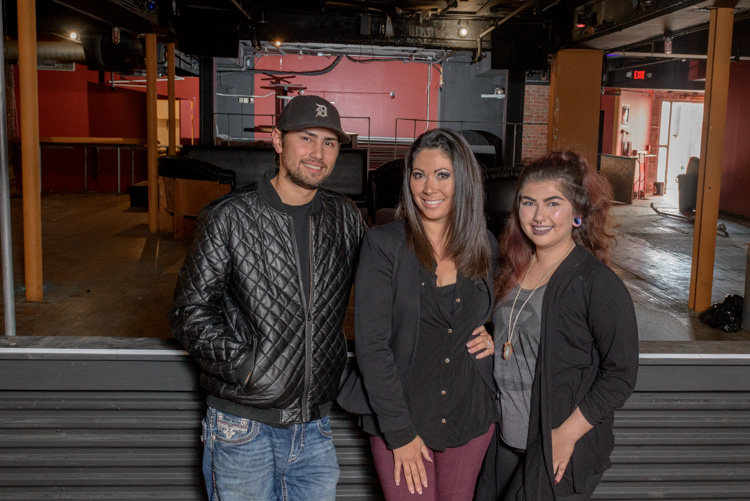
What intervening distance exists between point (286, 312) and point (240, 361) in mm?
176

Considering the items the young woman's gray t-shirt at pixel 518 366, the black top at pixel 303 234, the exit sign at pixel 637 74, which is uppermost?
the exit sign at pixel 637 74

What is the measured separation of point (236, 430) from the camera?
1659 millimetres

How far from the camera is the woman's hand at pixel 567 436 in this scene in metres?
1.61

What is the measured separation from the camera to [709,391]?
7.41 ft

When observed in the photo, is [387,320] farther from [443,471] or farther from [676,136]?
[676,136]

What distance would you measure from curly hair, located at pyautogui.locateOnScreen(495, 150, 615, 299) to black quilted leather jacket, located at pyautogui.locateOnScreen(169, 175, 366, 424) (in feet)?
1.56

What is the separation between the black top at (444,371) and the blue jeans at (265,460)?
289mm

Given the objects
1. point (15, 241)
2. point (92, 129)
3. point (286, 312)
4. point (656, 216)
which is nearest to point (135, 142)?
point (92, 129)

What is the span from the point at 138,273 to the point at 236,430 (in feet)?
16.1

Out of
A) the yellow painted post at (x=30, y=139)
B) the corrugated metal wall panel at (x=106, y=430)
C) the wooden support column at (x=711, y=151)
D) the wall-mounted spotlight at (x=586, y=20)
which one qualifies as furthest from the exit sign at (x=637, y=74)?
the corrugated metal wall panel at (x=106, y=430)

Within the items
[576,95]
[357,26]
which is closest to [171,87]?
[357,26]

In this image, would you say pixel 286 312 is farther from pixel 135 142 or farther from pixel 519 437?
pixel 135 142

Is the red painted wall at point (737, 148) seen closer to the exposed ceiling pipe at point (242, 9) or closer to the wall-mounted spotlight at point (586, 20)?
the wall-mounted spotlight at point (586, 20)

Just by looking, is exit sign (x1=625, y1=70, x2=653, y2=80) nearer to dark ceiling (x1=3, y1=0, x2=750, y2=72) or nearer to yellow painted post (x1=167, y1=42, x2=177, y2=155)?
dark ceiling (x1=3, y1=0, x2=750, y2=72)
